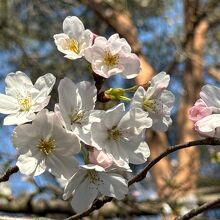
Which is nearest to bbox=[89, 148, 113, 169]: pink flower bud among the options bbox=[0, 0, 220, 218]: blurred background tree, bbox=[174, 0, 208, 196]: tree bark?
bbox=[0, 0, 220, 218]: blurred background tree

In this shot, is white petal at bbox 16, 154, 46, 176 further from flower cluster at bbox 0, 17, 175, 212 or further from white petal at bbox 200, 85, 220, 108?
white petal at bbox 200, 85, 220, 108

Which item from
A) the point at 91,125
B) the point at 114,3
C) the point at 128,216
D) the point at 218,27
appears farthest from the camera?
the point at 218,27

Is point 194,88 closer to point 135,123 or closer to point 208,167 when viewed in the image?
point 208,167

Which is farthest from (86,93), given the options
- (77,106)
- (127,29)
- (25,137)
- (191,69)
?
(191,69)

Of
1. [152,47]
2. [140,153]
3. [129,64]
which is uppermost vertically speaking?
[129,64]

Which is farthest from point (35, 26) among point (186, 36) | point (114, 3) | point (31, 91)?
point (31, 91)

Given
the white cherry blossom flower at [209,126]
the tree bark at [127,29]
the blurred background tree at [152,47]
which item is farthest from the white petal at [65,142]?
the tree bark at [127,29]

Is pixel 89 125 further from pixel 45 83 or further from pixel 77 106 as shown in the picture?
pixel 45 83
